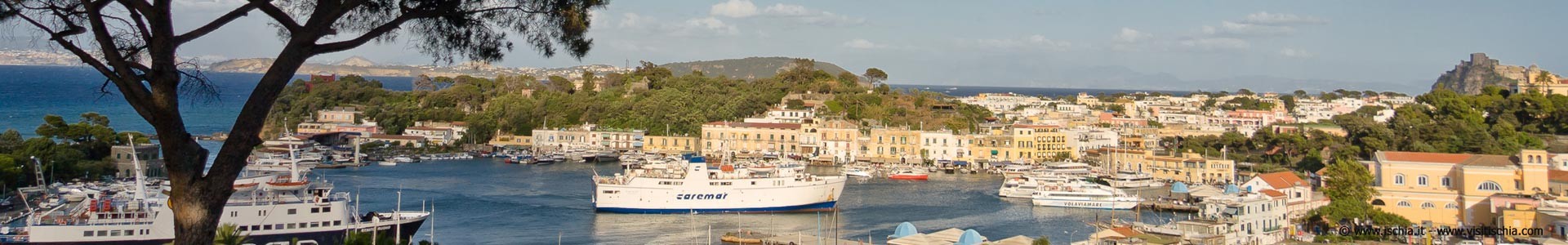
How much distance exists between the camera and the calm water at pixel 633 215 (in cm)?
1700

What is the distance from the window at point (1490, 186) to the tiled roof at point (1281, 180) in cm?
226

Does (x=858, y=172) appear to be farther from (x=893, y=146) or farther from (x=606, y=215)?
(x=606, y=215)

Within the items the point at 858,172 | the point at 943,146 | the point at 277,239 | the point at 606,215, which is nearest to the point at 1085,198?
the point at 858,172

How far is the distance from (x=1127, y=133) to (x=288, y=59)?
34504 millimetres

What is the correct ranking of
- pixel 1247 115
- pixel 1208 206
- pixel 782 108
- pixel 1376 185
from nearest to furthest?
1. pixel 1208 206
2. pixel 1376 185
3. pixel 782 108
4. pixel 1247 115

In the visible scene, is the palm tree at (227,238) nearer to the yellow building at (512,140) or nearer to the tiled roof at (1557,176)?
the tiled roof at (1557,176)

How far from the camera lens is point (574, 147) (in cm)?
3628

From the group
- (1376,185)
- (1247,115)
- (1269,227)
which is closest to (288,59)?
(1269,227)

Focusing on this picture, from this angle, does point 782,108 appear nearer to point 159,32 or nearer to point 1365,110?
point 1365,110

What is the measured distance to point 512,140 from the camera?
38.5 meters

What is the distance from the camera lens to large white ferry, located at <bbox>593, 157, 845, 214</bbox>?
19.6 meters

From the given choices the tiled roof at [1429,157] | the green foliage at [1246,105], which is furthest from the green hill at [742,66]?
the tiled roof at [1429,157]

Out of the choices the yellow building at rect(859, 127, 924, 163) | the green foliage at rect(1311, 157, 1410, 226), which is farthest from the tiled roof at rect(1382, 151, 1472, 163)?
the yellow building at rect(859, 127, 924, 163)

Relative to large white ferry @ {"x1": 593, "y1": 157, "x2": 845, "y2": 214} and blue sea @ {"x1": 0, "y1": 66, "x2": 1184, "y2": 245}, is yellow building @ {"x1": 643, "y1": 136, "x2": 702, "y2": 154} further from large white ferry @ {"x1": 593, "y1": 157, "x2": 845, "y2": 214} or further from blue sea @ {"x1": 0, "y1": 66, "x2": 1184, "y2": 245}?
large white ferry @ {"x1": 593, "y1": 157, "x2": 845, "y2": 214}
